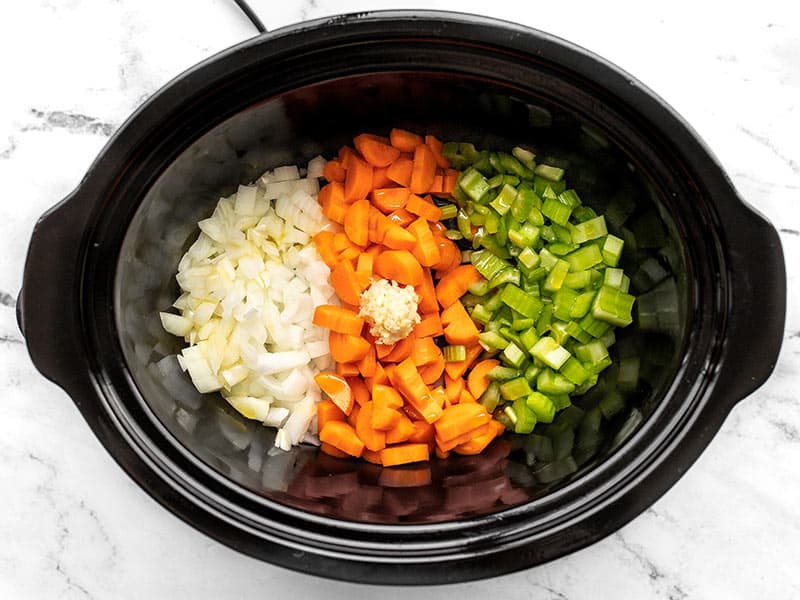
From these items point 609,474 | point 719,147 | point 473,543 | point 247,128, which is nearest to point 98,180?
point 247,128

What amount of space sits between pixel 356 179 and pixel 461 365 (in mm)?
408

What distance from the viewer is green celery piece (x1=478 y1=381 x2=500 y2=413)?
156 centimetres

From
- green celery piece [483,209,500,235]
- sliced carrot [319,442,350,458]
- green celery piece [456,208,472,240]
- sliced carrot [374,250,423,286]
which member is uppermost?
green celery piece [483,209,500,235]

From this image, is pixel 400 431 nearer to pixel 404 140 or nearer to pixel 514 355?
pixel 514 355

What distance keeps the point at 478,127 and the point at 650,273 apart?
42cm

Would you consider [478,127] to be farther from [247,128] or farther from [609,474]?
[609,474]

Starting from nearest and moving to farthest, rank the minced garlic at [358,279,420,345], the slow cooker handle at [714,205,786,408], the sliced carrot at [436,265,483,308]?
the slow cooker handle at [714,205,786,408] → the minced garlic at [358,279,420,345] → the sliced carrot at [436,265,483,308]

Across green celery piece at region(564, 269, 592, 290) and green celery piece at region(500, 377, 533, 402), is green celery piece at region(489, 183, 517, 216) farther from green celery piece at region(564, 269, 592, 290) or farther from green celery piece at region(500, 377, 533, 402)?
green celery piece at region(500, 377, 533, 402)

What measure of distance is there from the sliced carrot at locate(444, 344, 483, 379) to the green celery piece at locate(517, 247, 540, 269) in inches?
7.2

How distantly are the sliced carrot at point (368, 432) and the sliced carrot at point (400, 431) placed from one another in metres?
0.01

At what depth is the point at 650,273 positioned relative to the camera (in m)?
1.48

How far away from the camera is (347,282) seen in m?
1.51

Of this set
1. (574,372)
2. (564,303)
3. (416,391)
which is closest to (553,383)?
(574,372)

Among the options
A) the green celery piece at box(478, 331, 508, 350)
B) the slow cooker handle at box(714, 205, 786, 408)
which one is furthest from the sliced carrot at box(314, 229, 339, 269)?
the slow cooker handle at box(714, 205, 786, 408)
